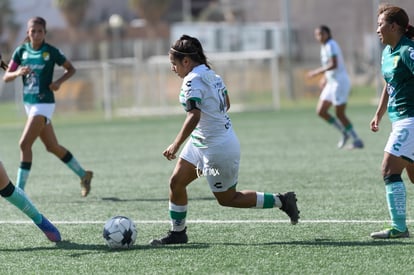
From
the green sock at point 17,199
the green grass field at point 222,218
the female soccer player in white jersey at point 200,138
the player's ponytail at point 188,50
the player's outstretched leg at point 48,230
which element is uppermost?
the player's ponytail at point 188,50

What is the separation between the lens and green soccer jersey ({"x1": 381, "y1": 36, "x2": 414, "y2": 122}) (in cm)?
737

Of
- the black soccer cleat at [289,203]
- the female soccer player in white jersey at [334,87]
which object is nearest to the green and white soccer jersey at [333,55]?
the female soccer player in white jersey at [334,87]

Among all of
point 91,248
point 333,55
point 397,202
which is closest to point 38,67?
point 91,248

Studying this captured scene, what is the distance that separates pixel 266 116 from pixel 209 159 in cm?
2107

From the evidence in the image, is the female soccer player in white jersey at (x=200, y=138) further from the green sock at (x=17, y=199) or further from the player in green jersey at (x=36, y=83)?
the player in green jersey at (x=36, y=83)

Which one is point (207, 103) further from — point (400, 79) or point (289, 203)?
point (400, 79)

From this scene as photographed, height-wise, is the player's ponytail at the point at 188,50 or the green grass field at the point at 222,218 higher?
the player's ponytail at the point at 188,50

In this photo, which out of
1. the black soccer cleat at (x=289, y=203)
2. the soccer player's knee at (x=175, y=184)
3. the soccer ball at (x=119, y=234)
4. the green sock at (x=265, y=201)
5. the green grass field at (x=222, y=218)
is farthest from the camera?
the black soccer cleat at (x=289, y=203)

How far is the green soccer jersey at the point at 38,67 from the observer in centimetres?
1076

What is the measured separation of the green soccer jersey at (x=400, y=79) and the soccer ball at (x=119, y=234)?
2404mm

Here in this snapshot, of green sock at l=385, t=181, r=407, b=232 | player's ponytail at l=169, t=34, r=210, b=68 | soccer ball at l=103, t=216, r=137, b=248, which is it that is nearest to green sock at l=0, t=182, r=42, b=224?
soccer ball at l=103, t=216, r=137, b=248

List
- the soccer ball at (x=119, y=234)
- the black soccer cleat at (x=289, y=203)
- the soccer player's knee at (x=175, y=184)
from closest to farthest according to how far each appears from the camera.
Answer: the soccer ball at (x=119, y=234)
the soccer player's knee at (x=175, y=184)
the black soccer cleat at (x=289, y=203)

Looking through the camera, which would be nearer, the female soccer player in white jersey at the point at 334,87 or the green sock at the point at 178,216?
the green sock at the point at 178,216

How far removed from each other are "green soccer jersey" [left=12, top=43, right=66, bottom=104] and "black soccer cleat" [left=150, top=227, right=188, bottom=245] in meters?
3.79
